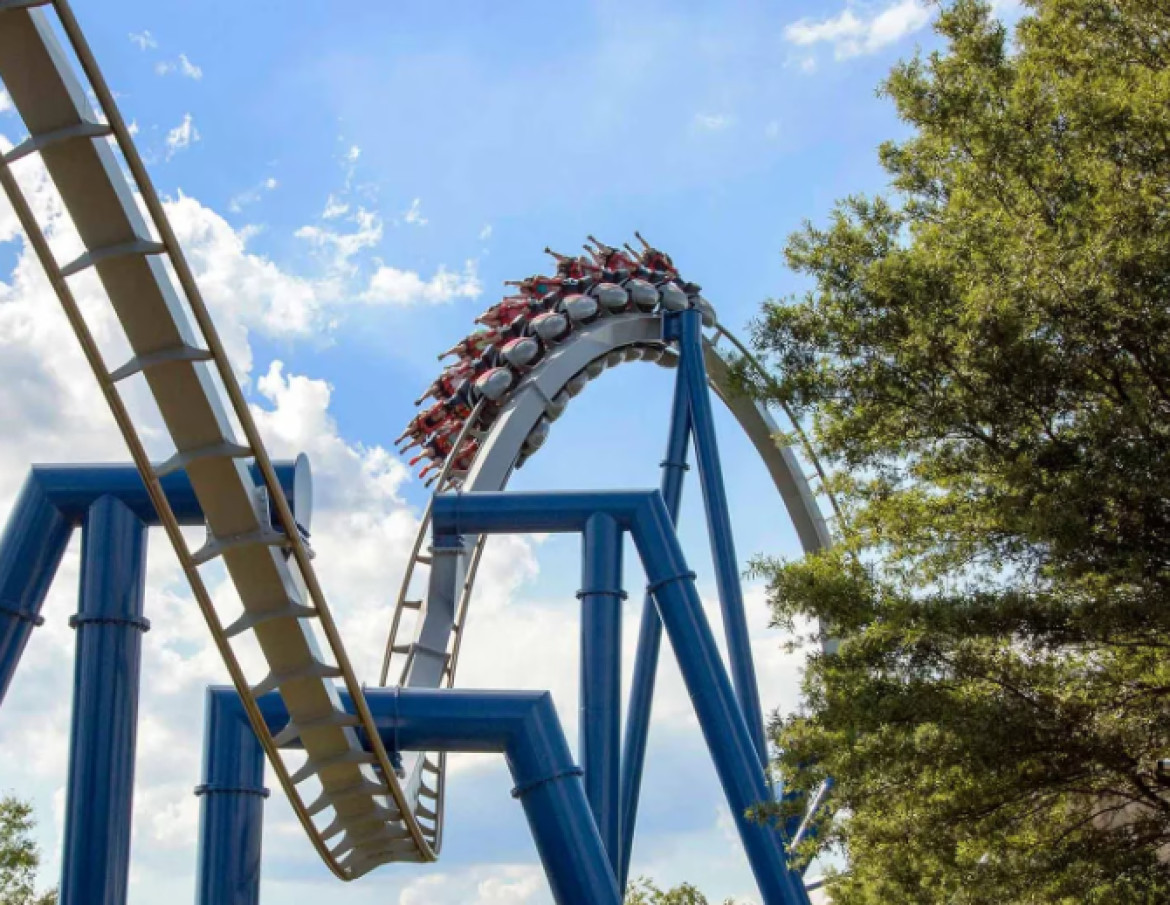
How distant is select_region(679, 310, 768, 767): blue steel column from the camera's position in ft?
38.8

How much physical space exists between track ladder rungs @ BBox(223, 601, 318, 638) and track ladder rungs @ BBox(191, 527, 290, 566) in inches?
15.3

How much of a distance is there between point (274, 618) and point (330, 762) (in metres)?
1.17

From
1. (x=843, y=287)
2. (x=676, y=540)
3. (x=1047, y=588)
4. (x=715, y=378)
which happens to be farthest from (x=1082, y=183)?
(x=715, y=378)

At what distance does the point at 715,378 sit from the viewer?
16.4 m

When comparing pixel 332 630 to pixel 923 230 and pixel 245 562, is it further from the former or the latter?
pixel 923 230

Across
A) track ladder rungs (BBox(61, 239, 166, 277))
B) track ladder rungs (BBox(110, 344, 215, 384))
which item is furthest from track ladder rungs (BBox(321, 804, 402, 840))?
track ladder rungs (BBox(61, 239, 166, 277))

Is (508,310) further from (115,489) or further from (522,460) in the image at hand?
(115,489)

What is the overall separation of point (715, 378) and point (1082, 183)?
32.6 feet

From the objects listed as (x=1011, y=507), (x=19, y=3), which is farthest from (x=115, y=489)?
(x=1011, y=507)

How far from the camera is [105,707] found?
7.24 metres

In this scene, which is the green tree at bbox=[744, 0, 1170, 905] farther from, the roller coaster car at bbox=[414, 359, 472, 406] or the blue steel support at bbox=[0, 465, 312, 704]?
the roller coaster car at bbox=[414, 359, 472, 406]

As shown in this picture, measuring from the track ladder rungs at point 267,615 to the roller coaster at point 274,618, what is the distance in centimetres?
1

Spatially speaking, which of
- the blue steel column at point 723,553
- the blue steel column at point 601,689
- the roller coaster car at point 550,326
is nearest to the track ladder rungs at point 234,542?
the blue steel column at point 601,689

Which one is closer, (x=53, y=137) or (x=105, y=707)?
(x=53, y=137)
